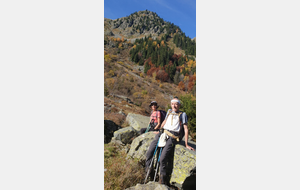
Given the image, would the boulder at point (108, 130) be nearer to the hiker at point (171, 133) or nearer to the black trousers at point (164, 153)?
the black trousers at point (164, 153)

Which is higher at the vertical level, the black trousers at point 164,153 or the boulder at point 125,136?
the boulder at point 125,136

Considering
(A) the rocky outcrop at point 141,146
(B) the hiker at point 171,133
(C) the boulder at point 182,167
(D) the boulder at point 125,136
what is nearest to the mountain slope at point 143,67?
(D) the boulder at point 125,136

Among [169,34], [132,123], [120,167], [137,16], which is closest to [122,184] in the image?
[120,167]

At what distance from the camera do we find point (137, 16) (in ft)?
429

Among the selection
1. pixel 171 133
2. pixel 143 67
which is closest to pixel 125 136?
pixel 171 133

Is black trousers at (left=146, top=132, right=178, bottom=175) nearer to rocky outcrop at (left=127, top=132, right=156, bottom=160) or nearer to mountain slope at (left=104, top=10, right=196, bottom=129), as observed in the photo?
rocky outcrop at (left=127, top=132, right=156, bottom=160)

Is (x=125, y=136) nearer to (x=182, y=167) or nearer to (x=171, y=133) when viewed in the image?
(x=171, y=133)

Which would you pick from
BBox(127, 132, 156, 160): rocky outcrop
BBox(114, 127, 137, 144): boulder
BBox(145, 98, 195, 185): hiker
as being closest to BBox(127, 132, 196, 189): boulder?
BBox(145, 98, 195, 185): hiker

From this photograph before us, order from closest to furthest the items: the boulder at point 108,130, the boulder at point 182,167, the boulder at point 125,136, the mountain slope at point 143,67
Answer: the boulder at point 182,167 < the boulder at point 125,136 < the boulder at point 108,130 < the mountain slope at point 143,67

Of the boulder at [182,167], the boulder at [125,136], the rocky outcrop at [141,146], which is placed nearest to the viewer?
the boulder at [182,167]

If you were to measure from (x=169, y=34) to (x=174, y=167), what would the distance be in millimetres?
115960

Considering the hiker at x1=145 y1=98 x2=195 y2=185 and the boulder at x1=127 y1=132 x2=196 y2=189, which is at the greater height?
the hiker at x1=145 y1=98 x2=195 y2=185

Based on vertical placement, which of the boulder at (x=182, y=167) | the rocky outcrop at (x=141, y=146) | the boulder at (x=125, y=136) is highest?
the boulder at (x=125, y=136)

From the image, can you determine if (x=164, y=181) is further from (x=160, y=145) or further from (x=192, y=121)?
(x=192, y=121)
